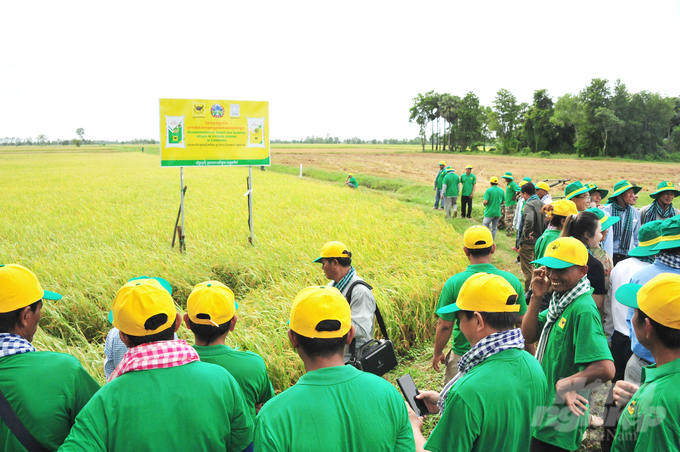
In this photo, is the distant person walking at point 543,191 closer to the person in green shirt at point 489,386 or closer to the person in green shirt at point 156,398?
the person in green shirt at point 489,386

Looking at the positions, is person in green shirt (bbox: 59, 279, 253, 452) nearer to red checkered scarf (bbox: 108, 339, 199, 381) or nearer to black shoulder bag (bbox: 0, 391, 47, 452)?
red checkered scarf (bbox: 108, 339, 199, 381)

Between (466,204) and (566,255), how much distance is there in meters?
10.8

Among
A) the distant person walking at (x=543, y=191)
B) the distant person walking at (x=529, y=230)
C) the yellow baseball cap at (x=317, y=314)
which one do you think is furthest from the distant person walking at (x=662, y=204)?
the yellow baseball cap at (x=317, y=314)

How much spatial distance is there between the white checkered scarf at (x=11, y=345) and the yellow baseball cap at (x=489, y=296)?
200 centimetres

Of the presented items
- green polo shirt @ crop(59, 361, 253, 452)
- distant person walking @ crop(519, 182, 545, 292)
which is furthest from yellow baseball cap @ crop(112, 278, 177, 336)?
distant person walking @ crop(519, 182, 545, 292)

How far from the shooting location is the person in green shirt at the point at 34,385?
1693 millimetres

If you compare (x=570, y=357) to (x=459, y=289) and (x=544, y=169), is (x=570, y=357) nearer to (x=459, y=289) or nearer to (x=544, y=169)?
(x=459, y=289)

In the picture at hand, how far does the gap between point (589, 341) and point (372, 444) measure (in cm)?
154

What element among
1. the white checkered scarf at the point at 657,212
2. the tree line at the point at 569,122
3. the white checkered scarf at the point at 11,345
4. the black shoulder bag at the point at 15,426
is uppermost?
the tree line at the point at 569,122

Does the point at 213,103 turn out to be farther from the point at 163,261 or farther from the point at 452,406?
the point at 452,406

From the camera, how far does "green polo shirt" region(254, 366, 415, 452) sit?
1.41m

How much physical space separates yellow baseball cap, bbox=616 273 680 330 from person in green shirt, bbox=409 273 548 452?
0.52 metres

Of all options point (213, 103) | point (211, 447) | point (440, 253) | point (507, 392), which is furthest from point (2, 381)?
point (213, 103)

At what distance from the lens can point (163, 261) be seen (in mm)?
7301
